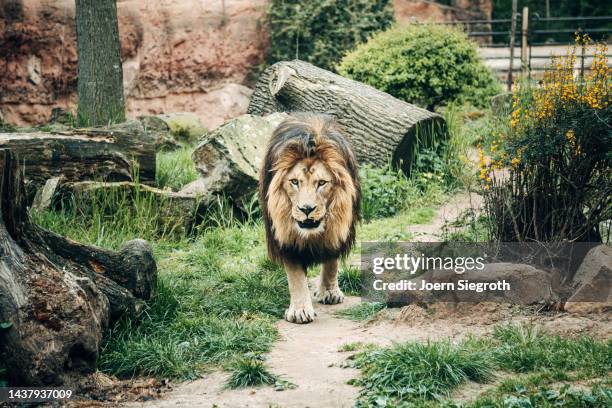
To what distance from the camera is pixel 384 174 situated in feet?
31.9

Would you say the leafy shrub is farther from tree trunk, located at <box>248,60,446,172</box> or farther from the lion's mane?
tree trunk, located at <box>248,60,446,172</box>

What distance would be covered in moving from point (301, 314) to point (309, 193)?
104 cm

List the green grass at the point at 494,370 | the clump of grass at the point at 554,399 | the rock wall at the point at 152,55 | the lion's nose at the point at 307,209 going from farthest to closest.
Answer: the rock wall at the point at 152,55, the lion's nose at the point at 307,209, the green grass at the point at 494,370, the clump of grass at the point at 554,399

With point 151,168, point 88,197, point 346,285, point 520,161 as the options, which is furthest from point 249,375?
point 151,168

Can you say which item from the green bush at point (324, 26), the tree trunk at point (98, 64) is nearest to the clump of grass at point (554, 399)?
the tree trunk at point (98, 64)

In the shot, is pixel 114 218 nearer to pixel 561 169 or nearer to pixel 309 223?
pixel 309 223

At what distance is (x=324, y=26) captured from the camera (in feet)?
51.1

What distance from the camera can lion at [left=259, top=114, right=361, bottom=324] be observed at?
6.07m

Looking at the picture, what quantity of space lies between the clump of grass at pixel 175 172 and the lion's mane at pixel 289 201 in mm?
3801

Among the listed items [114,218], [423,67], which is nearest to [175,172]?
[114,218]

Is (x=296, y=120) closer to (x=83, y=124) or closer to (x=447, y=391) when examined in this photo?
(x=447, y=391)

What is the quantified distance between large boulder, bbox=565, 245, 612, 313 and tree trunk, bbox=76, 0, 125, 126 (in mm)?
7140

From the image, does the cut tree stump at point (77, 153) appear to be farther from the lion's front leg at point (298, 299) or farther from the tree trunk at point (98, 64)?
the lion's front leg at point (298, 299)

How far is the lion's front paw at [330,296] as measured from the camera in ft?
22.3
